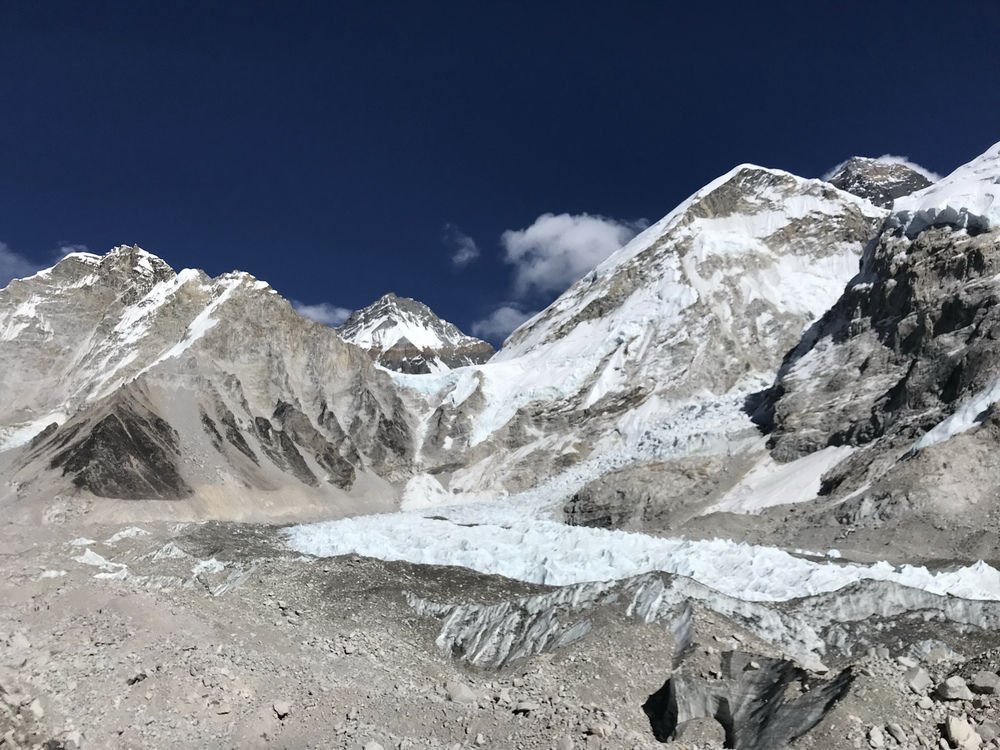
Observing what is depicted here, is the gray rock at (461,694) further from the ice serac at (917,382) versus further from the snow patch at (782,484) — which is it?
the snow patch at (782,484)

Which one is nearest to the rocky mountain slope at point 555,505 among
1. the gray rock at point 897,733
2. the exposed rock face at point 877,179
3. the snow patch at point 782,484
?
the gray rock at point 897,733

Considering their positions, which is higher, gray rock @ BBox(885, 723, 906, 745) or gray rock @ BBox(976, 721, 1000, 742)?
gray rock @ BBox(976, 721, 1000, 742)

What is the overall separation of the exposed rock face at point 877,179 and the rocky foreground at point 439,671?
13659cm

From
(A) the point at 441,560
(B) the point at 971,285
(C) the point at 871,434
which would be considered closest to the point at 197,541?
(A) the point at 441,560

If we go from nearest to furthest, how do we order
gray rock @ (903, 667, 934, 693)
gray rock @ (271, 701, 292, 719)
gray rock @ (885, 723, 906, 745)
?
gray rock @ (885, 723, 906, 745) < gray rock @ (903, 667, 934, 693) < gray rock @ (271, 701, 292, 719)

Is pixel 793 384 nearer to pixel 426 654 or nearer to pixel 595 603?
pixel 595 603

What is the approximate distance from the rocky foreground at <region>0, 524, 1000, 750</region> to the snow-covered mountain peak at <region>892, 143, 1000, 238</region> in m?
39.4

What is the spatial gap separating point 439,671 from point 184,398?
4285 centimetres

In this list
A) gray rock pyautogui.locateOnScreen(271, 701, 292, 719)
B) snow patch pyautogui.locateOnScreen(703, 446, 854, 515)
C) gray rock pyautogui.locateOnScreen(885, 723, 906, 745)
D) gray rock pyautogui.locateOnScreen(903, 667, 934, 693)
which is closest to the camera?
gray rock pyautogui.locateOnScreen(885, 723, 906, 745)

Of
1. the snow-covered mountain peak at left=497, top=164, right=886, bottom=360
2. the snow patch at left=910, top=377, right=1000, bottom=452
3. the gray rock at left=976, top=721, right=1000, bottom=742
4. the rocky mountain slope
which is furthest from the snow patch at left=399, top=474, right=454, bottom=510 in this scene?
the gray rock at left=976, top=721, right=1000, bottom=742

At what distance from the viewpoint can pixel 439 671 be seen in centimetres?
1514

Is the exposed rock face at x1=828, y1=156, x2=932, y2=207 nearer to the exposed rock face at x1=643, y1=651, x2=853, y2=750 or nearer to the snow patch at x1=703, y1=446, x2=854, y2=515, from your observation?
the snow patch at x1=703, y1=446, x2=854, y2=515

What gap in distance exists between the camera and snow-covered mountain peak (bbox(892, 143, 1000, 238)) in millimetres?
45750

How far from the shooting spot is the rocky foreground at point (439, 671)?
9.76m
